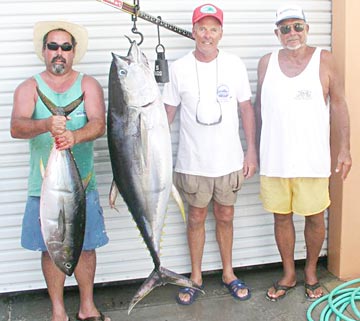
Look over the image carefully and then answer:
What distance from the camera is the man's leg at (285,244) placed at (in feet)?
12.7

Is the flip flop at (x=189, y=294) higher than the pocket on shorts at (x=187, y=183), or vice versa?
the pocket on shorts at (x=187, y=183)

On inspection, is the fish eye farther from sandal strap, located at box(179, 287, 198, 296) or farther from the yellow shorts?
sandal strap, located at box(179, 287, 198, 296)

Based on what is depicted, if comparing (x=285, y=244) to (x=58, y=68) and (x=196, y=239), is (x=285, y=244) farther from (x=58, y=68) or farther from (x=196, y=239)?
(x=58, y=68)

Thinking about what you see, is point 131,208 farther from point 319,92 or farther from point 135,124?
point 319,92

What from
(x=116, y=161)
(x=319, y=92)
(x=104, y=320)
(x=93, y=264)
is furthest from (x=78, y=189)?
(x=319, y=92)

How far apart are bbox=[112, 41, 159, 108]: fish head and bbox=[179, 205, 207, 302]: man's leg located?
45.1 inches

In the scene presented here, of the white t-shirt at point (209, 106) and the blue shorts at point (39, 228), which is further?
the white t-shirt at point (209, 106)

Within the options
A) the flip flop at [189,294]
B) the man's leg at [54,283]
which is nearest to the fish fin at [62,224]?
the man's leg at [54,283]

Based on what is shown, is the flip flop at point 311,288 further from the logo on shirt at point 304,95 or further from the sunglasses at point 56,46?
the sunglasses at point 56,46

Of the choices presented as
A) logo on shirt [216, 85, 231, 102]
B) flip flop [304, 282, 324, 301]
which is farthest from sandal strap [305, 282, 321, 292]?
logo on shirt [216, 85, 231, 102]

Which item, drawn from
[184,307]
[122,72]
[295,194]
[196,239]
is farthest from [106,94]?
[184,307]

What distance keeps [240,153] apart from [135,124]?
3.23ft

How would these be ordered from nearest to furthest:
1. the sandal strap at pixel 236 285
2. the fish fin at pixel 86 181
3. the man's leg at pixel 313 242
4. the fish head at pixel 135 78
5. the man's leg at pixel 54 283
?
1. the fish head at pixel 135 78
2. the fish fin at pixel 86 181
3. the man's leg at pixel 54 283
4. the man's leg at pixel 313 242
5. the sandal strap at pixel 236 285

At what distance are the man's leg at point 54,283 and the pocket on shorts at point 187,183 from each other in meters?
1.03
